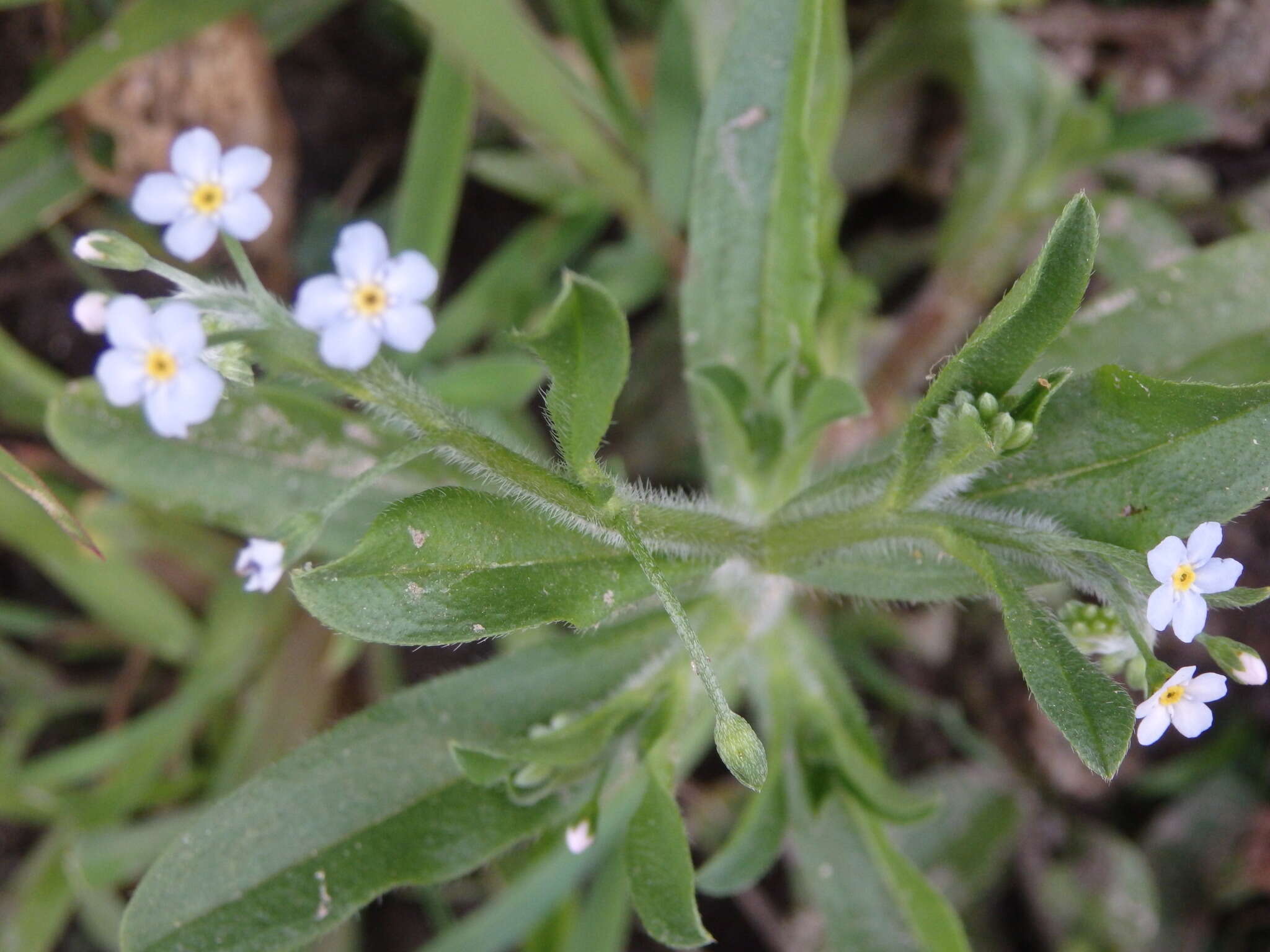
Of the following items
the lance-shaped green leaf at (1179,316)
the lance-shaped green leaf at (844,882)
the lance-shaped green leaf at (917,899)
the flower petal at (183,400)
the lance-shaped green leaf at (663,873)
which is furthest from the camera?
the lance-shaped green leaf at (844,882)

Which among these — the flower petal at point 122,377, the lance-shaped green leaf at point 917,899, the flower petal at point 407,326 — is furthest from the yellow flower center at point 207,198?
the lance-shaped green leaf at point 917,899

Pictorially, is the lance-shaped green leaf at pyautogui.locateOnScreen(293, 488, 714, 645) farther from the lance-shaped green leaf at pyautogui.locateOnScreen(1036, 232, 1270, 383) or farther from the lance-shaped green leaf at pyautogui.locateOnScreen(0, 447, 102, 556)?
the lance-shaped green leaf at pyautogui.locateOnScreen(1036, 232, 1270, 383)

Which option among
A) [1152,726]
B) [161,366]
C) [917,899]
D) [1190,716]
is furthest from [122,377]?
[917,899]

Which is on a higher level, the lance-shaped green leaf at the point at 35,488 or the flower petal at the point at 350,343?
the flower petal at the point at 350,343

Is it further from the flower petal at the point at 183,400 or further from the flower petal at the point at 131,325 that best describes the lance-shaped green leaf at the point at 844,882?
the flower petal at the point at 131,325

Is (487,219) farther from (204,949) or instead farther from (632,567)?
(204,949)

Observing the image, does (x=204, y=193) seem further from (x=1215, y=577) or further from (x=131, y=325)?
(x=1215, y=577)
